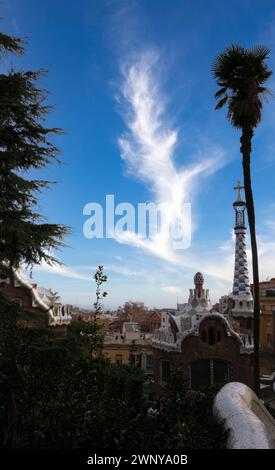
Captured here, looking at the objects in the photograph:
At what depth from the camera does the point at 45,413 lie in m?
5.93

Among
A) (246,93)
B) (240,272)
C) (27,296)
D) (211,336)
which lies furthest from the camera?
(240,272)

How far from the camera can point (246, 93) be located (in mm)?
15195

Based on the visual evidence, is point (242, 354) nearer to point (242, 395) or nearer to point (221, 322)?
point (221, 322)

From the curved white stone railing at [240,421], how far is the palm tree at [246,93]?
7389 mm

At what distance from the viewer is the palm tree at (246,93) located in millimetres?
14969

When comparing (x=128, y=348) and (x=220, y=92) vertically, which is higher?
(x=220, y=92)

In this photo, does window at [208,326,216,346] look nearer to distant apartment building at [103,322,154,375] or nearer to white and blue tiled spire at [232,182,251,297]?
white and blue tiled spire at [232,182,251,297]

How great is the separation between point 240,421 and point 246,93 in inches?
552

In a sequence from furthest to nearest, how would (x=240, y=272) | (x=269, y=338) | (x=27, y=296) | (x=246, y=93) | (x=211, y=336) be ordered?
(x=269, y=338) < (x=240, y=272) < (x=27, y=296) < (x=211, y=336) < (x=246, y=93)

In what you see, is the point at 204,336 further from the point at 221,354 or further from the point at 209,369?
the point at 209,369

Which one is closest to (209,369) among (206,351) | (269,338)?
(206,351)

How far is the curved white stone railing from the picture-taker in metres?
5.18

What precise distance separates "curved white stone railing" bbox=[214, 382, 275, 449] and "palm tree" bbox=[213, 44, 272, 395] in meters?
7.39

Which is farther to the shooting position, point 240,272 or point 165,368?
point 240,272
